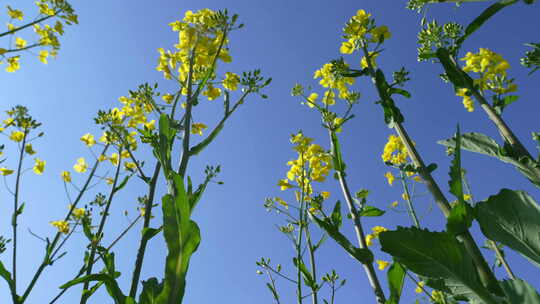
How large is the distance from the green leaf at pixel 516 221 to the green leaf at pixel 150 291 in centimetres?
95

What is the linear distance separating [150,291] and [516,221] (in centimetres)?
106

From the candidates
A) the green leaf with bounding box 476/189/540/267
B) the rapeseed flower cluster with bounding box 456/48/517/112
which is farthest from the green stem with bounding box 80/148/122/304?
the rapeseed flower cluster with bounding box 456/48/517/112

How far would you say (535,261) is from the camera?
2.57 feet

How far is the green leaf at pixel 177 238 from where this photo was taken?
0.78 metres

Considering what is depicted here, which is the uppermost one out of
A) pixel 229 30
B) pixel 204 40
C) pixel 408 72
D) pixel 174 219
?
pixel 229 30

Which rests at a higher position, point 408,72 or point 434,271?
point 408,72

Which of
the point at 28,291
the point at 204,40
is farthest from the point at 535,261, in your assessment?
the point at 28,291

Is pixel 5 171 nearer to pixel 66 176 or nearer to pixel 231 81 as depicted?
pixel 66 176

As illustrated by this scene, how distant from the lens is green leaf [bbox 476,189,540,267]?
29.5 inches

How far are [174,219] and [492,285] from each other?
31.2 inches

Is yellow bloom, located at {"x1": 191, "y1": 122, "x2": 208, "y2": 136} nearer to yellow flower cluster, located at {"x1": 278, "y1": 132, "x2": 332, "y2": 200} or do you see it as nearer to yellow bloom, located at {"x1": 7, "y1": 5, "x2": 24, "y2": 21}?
yellow flower cluster, located at {"x1": 278, "y1": 132, "x2": 332, "y2": 200}

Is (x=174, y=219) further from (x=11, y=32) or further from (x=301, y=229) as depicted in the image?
(x=11, y=32)

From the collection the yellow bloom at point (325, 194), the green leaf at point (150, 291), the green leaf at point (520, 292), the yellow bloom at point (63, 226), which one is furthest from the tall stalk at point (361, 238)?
the yellow bloom at point (63, 226)

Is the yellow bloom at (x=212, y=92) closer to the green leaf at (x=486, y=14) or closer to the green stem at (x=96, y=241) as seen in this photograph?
the green stem at (x=96, y=241)
